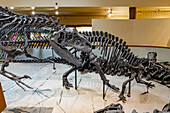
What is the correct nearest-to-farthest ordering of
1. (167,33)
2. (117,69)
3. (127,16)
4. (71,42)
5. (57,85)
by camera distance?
(71,42)
(117,69)
(57,85)
(167,33)
(127,16)

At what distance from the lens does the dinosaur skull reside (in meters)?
2.49

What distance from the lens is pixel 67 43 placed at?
8.21 feet

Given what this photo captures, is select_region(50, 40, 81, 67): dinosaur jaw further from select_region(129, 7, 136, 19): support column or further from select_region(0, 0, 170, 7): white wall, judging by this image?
select_region(129, 7, 136, 19): support column

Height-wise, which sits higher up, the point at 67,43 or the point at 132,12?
the point at 132,12

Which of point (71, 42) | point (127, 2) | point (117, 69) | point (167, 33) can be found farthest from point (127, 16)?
point (71, 42)

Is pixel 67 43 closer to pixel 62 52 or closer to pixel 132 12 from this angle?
pixel 62 52

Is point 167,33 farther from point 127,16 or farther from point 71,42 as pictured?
point 71,42

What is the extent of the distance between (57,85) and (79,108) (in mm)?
1209

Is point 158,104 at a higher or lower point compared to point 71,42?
lower

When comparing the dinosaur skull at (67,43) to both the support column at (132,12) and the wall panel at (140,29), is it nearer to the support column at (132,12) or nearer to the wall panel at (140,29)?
the wall panel at (140,29)

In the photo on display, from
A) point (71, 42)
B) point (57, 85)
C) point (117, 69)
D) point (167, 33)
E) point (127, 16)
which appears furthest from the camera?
point (127, 16)

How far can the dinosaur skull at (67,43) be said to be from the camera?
249cm

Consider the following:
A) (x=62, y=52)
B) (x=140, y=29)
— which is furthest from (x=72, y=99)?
(x=140, y=29)

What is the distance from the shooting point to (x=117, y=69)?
285 cm
